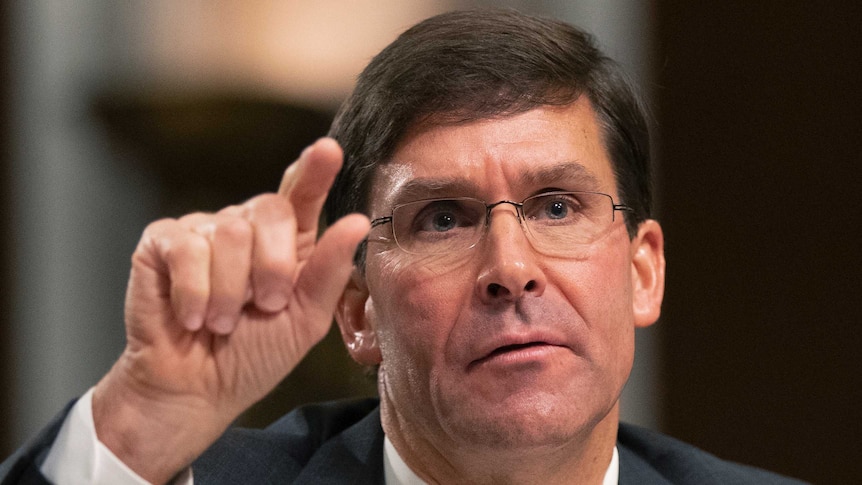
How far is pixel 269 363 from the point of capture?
66.9 inches

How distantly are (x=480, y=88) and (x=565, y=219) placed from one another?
30 cm

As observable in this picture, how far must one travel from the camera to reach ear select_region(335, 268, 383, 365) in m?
2.33

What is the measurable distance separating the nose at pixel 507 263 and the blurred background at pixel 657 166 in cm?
169

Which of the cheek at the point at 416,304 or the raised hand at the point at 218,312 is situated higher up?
the raised hand at the point at 218,312

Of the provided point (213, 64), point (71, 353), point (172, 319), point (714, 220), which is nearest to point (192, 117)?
point (213, 64)

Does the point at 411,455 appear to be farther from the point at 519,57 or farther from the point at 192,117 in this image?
the point at 192,117

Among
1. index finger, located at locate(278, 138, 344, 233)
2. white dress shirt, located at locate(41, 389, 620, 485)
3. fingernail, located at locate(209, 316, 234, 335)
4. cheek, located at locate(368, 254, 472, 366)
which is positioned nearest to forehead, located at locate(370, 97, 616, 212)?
cheek, located at locate(368, 254, 472, 366)

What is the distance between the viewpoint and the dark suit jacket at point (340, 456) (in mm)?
2240

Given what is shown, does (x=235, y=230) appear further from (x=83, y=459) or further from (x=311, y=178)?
(x=83, y=459)

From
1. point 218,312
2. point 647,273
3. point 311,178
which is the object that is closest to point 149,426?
point 218,312

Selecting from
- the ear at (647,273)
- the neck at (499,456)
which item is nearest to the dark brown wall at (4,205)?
the neck at (499,456)

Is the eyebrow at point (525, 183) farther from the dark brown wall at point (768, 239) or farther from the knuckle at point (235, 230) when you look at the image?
the dark brown wall at point (768, 239)

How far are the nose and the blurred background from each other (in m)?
1.69

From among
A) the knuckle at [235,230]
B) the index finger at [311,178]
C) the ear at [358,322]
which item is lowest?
the ear at [358,322]
